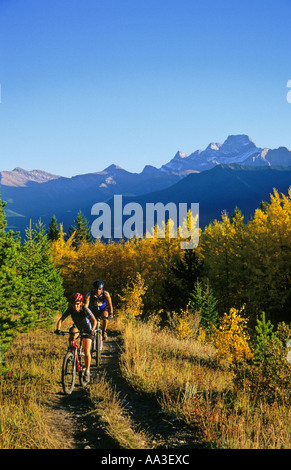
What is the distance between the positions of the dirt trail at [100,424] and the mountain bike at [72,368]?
0.19 meters

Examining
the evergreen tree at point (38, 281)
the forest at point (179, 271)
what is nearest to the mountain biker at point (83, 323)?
the forest at point (179, 271)

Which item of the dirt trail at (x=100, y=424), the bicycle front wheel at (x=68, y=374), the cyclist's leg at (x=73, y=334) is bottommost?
the dirt trail at (x=100, y=424)

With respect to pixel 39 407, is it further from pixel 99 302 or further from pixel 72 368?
pixel 99 302

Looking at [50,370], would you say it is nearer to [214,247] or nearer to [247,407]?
[247,407]

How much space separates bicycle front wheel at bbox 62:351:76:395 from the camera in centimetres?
752

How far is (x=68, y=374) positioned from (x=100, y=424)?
2489 millimetres

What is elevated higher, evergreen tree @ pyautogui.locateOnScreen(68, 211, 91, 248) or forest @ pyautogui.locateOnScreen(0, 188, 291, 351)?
evergreen tree @ pyautogui.locateOnScreen(68, 211, 91, 248)

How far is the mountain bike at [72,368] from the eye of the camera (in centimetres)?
760

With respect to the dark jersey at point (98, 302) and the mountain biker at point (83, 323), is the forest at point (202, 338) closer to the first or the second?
the mountain biker at point (83, 323)

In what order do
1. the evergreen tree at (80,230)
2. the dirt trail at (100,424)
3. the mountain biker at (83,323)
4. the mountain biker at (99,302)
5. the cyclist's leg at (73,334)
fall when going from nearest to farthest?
the dirt trail at (100,424) → the cyclist's leg at (73,334) → the mountain biker at (83,323) → the mountain biker at (99,302) → the evergreen tree at (80,230)

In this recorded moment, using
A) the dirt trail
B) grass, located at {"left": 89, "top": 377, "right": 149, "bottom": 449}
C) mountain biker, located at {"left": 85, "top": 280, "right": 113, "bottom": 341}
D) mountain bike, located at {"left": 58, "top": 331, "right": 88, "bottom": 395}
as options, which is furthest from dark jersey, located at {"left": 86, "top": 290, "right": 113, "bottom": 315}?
grass, located at {"left": 89, "top": 377, "right": 149, "bottom": 449}

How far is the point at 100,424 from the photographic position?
19.6 ft

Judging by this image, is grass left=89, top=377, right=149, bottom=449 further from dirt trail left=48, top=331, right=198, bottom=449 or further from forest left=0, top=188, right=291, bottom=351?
forest left=0, top=188, right=291, bottom=351
